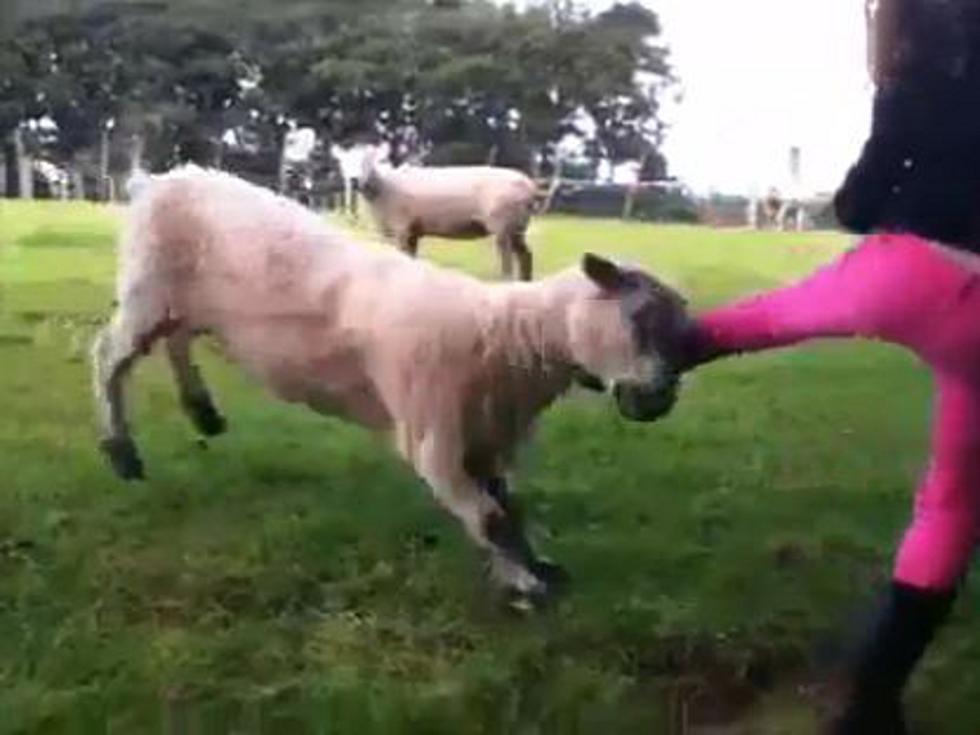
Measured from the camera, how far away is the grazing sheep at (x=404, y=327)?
11.5 ft

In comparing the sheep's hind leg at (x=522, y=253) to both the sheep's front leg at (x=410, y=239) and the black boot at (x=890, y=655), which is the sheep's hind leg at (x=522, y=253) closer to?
the sheep's front leg at (x=410, y=239)

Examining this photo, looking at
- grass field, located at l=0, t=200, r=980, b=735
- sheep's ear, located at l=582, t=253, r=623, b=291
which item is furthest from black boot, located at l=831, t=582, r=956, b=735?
sheep's ear, located at l=582, t=253, r=623, b=291

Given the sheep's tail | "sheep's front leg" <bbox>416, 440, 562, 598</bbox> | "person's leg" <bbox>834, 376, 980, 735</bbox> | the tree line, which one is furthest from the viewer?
the sheep's tail

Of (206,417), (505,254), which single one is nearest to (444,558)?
(206,417)

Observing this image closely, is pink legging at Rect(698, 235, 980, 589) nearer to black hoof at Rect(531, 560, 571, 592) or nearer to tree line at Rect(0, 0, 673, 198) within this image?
black hoof at Rect(531, 560, 571, 592)

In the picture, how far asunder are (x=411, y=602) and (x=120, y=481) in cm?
102

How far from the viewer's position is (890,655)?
300 cm

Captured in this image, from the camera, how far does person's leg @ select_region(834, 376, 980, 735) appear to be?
295 centimetres

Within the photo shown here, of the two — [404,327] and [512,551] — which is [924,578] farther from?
[404,327]

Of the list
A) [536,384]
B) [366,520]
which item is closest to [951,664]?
[536,384]

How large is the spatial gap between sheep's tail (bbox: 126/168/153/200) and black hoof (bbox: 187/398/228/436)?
0.57 metres

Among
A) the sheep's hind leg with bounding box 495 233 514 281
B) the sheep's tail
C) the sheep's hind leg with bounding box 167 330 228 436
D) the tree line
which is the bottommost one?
the sheep's hind leg with bounding box 167 330 228 436

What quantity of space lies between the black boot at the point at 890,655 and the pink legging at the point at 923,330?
3 cm

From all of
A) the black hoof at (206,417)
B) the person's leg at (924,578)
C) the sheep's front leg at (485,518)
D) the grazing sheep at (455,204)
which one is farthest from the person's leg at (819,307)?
the black hoof at (206,417)
